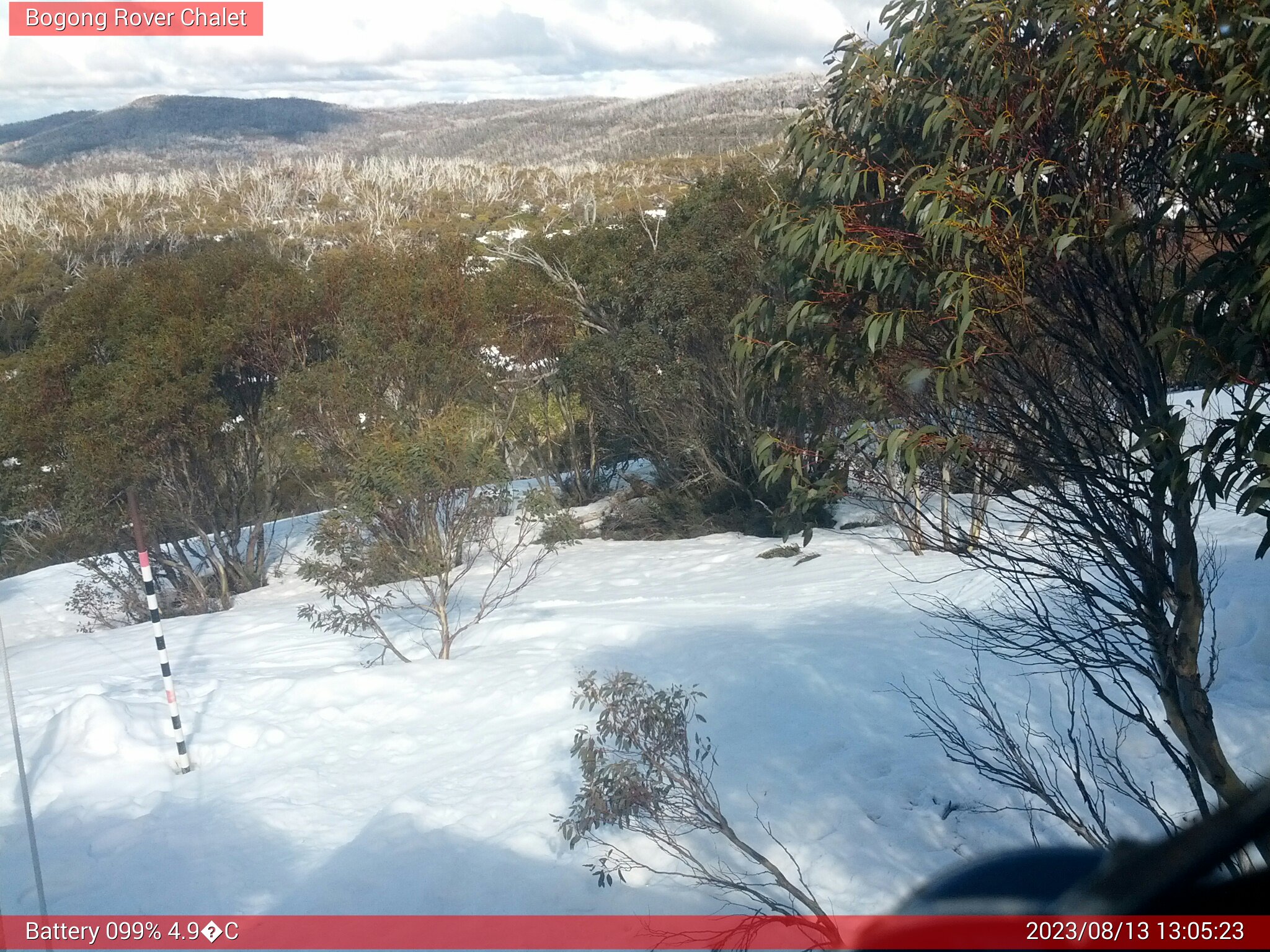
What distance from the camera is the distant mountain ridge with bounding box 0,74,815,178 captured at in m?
22.2

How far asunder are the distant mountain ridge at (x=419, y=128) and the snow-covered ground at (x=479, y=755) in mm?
4358

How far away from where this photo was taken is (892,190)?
3875mm

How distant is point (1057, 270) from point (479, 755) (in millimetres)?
4508

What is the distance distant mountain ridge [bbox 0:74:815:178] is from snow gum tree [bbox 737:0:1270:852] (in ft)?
13.5

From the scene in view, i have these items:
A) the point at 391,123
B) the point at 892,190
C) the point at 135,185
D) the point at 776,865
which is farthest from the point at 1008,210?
the point at 391,123

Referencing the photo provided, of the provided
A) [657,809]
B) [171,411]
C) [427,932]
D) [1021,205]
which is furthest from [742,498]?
[1021,205]

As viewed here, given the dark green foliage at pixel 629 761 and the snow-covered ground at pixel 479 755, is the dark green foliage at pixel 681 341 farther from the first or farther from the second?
the dark green foliage at pixel 629 761

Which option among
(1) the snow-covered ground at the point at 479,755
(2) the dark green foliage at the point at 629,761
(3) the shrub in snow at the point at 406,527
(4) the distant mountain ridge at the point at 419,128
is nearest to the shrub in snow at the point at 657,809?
(2) the dark green foliage at the point at 629,761

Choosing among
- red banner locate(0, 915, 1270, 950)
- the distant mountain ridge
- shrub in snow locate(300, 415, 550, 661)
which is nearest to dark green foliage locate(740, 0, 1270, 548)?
red banner locate(0, 915, 1270, 950)

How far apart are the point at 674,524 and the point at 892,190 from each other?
35.4 feet

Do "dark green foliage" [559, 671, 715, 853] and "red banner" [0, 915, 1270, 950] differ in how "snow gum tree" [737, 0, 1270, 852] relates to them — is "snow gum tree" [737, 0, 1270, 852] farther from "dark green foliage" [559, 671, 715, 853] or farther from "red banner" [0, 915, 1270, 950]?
"dark green foliage" [559, 671, 715, 853]

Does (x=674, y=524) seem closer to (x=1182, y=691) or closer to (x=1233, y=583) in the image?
(x=1233, y=583)

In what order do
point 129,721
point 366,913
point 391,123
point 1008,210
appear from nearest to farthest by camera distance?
point 1008,210, point 366,913, point 129,721, point 391,123

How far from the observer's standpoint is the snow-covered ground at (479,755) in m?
4.76
